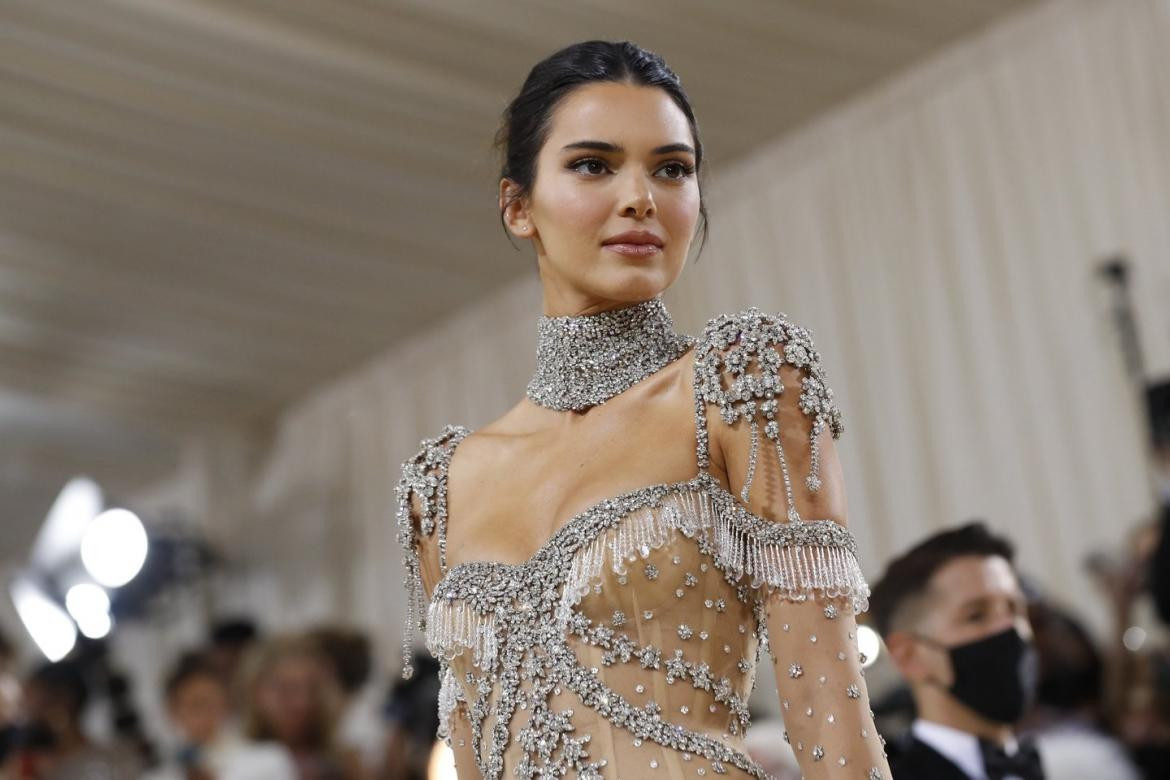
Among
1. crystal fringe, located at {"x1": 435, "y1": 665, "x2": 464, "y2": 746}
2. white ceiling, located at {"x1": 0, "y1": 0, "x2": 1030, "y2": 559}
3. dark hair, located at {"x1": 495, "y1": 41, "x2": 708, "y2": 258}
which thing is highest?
white ceiling, located at {"x1": 0, "y1": 0, "x2": 1030, "y2": 559}

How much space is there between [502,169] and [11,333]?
8099mm

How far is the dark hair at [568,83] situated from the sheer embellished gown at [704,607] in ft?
0.99

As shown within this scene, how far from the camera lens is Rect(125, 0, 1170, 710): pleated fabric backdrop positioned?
7004mm

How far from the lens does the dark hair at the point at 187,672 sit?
19.3 ft

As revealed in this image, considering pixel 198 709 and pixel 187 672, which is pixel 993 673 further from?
pixel 187 672

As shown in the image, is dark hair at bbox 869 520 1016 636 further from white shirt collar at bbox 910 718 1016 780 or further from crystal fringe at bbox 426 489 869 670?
crystal fringe at bbox 426 489 869 670

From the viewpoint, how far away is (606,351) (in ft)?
7.03

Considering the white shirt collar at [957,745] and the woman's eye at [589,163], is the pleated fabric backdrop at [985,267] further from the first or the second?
the woman's eye at [589,163]

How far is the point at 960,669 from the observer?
324 centimetres

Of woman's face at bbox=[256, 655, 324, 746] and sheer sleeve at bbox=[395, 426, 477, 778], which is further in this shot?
woman's face at bbox=[256, 655, 324, 746]

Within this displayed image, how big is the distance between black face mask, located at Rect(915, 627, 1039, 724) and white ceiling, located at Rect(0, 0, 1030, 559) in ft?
14.1

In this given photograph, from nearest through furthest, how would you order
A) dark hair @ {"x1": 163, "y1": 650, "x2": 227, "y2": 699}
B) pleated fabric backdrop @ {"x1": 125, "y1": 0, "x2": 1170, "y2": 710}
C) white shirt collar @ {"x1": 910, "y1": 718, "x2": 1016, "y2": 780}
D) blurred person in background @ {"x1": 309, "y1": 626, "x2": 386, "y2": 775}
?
white shirt collar @ {"x1": 910, "y1": 718, "x2": 1016, "y2": 780} → dark hair @ {"x1": 163, "y1": 650, "x2": 227, "y2": 699} → blurred person in background @ {"x1": 309, "y1": 626, "x2": 386, "y2": 775} → pleated fabric backdrop @ {"x1": 125, "y1": 0, "x2": 1170, "y2": 710}

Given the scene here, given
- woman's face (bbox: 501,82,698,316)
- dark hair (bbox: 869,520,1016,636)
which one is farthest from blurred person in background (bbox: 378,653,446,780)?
woman's face (bbox: 501,82,698,316)

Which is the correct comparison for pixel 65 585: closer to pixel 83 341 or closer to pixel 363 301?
pixel 83 341
